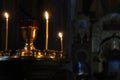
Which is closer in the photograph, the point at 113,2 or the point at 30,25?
the point at 30,25

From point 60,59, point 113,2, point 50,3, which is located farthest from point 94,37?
point 60,59

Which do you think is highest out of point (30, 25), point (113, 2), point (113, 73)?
point (113, 2)

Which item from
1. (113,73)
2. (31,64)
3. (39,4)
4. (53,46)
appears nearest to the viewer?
(31,64)

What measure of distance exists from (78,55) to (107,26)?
1.81m

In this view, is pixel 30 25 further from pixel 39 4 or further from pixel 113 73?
pixel 113 73

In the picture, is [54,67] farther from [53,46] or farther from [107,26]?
[107,26]

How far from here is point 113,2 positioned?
13.0 metres

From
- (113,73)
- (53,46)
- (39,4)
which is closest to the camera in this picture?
(53,46)

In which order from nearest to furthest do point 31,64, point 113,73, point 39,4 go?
point 31,64 < point 39,4 < point 113,73

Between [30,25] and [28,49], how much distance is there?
12 cm

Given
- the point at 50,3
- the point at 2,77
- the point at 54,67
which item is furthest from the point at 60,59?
the point at 50,3

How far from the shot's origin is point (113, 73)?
1271 centimetres

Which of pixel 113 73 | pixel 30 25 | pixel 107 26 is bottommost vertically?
pixel 113 73

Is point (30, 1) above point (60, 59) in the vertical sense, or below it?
above
